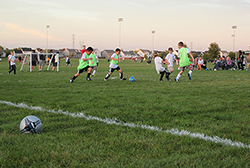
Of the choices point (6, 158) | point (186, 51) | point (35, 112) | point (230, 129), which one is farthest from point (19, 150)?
point (186, 51)

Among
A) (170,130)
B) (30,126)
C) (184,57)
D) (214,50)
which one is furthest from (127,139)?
(214,50)

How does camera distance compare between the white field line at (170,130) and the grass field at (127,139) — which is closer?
the grass field at (127,139)

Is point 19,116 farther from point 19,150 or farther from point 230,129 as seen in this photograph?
point 230,129

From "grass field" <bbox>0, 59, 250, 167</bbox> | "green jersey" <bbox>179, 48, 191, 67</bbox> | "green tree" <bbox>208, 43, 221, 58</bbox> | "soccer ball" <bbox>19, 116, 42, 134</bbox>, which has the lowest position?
"grass field" <bbox>0, 59, 250, 167</bbox>

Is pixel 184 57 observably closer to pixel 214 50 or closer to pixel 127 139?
pixel 127 139

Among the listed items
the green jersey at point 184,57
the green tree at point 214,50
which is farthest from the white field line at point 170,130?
the green tree at point 214,50

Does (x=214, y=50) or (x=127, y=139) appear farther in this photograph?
(x=214, y=50)

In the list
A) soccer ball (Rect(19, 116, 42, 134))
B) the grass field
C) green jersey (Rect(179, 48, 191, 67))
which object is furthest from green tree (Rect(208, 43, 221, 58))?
soccer ball (Rect(19, 116, 42, 134))

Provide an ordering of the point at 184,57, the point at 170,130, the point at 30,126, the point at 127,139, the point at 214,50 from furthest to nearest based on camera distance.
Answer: the point at 214,50, the point at 184,57, the point at 170,130, the point at 30,126, the point at 127,139

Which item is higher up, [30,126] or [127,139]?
[30,126]

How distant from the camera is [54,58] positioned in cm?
2292

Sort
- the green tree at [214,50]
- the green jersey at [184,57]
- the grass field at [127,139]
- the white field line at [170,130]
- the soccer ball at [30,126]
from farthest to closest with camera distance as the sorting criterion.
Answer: the green tree at [214,50]
the green jersey at [184,57]
the soccer ball at [30,126]
the white field line at [170,130]
the grass field at [127,139]

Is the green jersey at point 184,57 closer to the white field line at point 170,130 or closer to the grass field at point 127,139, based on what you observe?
the grass field at point 127,139

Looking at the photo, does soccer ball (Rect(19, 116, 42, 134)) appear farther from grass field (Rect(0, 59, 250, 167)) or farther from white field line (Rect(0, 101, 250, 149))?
white field line (Rect(0, 101, 250, 149))
